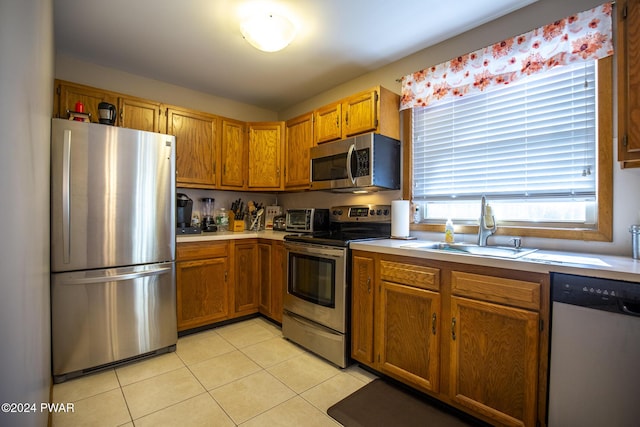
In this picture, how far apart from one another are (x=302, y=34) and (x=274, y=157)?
1429mm

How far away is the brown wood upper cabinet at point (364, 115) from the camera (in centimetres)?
236

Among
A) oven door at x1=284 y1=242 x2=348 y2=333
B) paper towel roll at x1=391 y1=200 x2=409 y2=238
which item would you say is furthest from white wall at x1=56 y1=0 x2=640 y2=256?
oven door at x1=284 y1=242 x2=348 y2=333

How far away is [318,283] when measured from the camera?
7.54 ft

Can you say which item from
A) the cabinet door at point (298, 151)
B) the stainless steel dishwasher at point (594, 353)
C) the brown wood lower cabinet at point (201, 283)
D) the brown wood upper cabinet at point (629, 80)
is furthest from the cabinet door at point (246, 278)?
the brown wood upper cabinet at point (629, 80)

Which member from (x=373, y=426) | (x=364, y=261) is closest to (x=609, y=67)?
(x=364, y=261)

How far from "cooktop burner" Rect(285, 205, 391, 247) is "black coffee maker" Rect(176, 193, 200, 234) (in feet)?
3.33

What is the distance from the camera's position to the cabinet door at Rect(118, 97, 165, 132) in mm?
2582

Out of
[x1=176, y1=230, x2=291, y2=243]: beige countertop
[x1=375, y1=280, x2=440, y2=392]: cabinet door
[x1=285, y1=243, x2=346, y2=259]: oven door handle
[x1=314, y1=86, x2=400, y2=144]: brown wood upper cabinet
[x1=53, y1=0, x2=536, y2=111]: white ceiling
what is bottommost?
[x1=375, y1=280, x2=440, y2=392]: cabinet door

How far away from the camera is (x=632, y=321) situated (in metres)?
1.10

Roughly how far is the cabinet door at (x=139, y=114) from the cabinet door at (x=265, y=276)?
1537 millimetres

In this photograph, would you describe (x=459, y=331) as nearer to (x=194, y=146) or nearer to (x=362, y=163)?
(x=362, y=163)

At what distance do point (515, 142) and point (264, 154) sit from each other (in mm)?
2442

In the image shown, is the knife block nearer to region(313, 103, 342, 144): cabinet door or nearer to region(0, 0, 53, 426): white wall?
region(313, 103, 342, 144): cabinet door

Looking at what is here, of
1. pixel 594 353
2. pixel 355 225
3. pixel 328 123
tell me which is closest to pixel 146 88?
pixel 328 123
